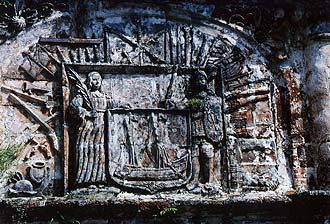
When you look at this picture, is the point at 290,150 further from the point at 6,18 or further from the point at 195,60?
the point at 6,18

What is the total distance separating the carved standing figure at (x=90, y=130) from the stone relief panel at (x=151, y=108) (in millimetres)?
12

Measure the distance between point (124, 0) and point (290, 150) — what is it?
2743 millimetres

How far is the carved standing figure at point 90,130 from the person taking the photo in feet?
24.7

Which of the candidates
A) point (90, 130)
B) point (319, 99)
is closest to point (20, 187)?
point (90, 130)

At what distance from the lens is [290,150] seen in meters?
8.23

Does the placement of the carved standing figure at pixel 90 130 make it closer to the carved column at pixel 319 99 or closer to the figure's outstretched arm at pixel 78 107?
the figure's outstretched arm at pixel 78 107

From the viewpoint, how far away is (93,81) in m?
7.84

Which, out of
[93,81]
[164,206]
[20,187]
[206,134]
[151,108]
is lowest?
[164,206]

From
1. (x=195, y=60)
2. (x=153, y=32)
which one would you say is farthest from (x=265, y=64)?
(x=153, y=32)

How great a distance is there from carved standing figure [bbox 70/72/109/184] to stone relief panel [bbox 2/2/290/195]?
0.04 ft

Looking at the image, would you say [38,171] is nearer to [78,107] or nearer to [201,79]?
[78,107]

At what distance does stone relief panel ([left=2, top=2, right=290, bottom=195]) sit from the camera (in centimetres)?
761

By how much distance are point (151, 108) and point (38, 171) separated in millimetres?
1498

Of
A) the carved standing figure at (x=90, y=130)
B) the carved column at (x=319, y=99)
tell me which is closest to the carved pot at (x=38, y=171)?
the carved standing figure at (x=90, y=130)
